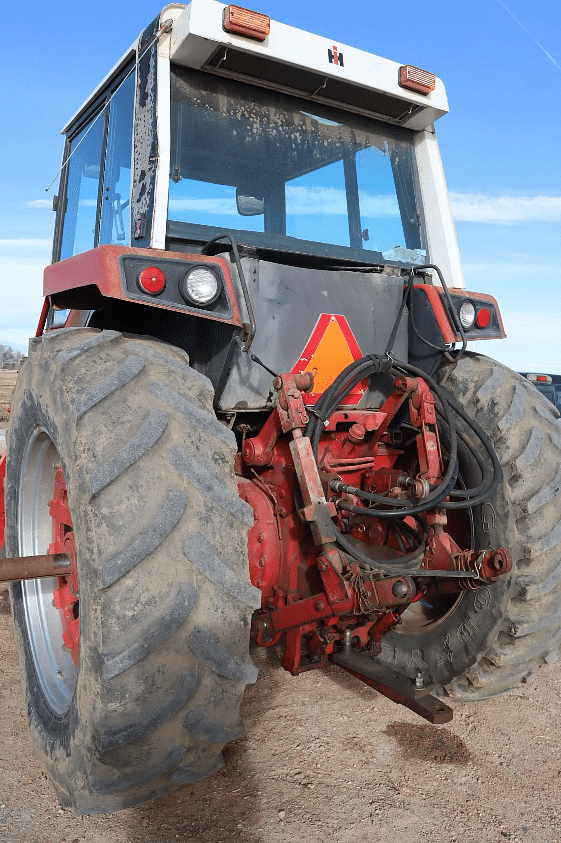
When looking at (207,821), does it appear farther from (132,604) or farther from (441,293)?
(441,293)

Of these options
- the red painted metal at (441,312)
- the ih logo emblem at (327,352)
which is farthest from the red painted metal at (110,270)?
the red painted metal at (441,312)

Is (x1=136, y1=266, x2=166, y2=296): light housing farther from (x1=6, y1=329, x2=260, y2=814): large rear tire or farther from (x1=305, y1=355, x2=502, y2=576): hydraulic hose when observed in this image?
(x1=305, y1=355, x2=502, y2=576): hydraulic hose

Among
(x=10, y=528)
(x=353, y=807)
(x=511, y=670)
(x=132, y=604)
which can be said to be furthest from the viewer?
(x=10, y=528)

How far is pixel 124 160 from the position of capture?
278cm

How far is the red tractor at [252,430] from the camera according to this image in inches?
70.2

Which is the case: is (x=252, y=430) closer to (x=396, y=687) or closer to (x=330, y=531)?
(x=330, y=531)

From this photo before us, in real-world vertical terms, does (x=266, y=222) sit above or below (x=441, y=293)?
above

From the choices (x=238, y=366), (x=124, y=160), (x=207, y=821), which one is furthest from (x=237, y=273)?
(x=207, y=821)

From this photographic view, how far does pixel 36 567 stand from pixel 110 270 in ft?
3.18

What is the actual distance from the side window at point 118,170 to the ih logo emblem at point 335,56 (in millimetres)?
822

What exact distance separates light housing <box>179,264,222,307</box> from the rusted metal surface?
0.92m

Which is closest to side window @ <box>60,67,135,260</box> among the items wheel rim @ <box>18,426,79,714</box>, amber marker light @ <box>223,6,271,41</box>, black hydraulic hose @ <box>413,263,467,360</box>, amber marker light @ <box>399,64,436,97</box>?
amber marker light @ <box>223,6,271,41</box>

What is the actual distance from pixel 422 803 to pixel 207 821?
0.71 m

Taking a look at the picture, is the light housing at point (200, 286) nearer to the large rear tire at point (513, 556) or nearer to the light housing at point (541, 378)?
the large rear tire at point (513, 556)
